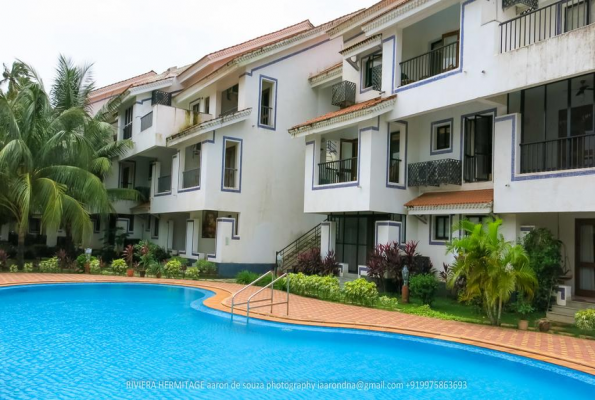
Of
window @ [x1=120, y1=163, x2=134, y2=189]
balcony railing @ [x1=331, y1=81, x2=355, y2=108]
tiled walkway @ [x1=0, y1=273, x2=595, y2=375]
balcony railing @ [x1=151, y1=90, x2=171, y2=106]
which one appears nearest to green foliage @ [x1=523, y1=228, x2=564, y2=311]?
tiled walkway @ [x1=0, y1=273, x2=595, y2=375]

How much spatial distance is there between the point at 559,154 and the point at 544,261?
115 inches

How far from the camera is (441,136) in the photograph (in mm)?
17516

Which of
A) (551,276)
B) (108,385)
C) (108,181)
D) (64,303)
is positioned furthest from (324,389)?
(108,181)

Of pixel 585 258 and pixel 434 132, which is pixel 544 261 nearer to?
pixel 585 258

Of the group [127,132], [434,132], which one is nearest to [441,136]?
[434,132]

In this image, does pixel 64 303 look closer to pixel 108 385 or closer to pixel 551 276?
pixel 108 385

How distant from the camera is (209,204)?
71.9 feet

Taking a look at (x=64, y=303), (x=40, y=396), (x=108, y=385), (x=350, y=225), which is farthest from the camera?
(x=350, y=225)

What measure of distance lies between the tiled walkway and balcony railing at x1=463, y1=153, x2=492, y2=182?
215 inches

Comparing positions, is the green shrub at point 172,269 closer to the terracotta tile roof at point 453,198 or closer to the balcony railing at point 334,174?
the balcony railing at point 334,174

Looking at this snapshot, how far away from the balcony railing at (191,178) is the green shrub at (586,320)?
15947 mm

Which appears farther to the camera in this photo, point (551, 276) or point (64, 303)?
point (64, 303)

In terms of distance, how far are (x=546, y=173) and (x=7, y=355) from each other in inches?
487

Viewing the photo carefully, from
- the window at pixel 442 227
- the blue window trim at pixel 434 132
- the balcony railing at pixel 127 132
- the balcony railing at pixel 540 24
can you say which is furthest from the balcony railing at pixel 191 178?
the balcony railing at pixel 540 24
